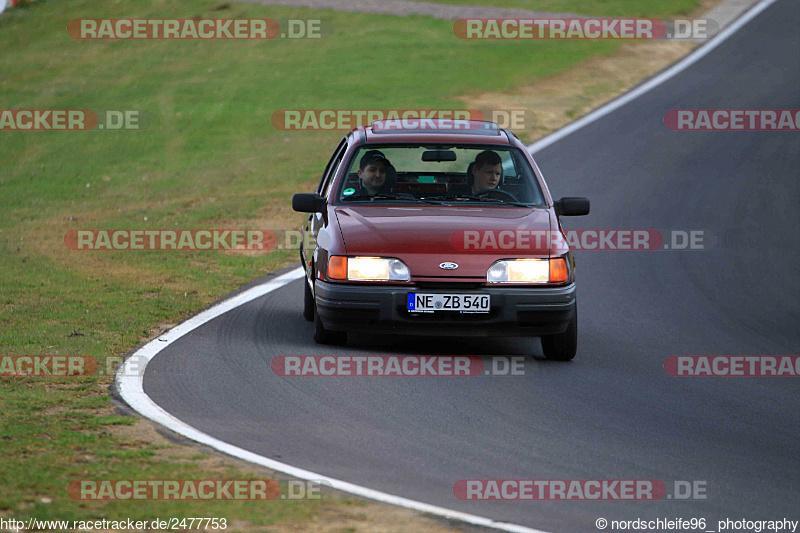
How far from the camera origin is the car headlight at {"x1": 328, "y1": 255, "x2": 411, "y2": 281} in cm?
852

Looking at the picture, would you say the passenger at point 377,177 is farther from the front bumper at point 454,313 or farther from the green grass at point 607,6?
the green grass at point 607,6

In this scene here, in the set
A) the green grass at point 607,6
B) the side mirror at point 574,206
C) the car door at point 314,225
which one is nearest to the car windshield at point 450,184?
the side mirror at point 574,206

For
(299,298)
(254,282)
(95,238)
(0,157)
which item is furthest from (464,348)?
(0,157)

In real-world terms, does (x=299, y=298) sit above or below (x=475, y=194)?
below

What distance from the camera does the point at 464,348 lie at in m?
9.27

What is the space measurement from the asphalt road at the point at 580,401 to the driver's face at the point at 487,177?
1.32 meters

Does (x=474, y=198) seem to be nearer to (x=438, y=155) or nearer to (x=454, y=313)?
(x=438, y=155)

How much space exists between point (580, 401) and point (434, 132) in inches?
129

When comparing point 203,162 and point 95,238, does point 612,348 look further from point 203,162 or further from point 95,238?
point 203,162

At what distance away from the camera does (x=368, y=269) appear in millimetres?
8578

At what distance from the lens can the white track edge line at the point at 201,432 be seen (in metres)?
5.55

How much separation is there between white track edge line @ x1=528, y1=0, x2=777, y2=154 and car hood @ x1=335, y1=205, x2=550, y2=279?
11095mm

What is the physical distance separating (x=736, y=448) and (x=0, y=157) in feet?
59.8

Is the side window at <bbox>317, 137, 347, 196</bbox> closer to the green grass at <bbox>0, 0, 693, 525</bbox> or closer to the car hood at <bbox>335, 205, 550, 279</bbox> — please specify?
the car hood at <bbox>335, 205, 550, 279</bbox>
